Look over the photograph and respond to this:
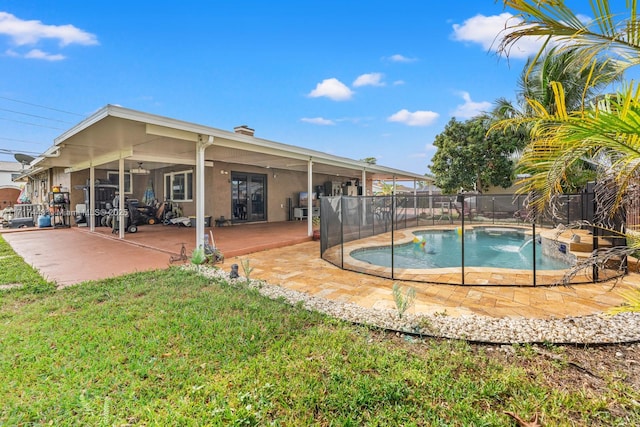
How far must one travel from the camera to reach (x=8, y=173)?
1182 inches

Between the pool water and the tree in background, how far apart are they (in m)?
5.47

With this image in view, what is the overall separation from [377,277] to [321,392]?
3.32 m

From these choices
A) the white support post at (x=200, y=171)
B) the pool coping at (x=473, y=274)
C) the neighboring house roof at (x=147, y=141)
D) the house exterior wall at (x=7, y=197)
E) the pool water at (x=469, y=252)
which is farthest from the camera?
the house exterior wall at (x=7, y=197)

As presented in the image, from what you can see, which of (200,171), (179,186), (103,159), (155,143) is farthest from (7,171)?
(200,171)

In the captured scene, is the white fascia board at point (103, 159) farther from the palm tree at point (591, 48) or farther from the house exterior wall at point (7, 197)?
the house exterior wall at point (7, 197)

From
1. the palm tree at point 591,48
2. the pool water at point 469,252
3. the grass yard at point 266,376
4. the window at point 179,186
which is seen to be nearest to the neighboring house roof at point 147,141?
the window at point 179,186

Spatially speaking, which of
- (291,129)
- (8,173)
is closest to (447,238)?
(291,129)

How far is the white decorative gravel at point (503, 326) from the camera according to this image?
2771mm

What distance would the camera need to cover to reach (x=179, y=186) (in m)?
12.6

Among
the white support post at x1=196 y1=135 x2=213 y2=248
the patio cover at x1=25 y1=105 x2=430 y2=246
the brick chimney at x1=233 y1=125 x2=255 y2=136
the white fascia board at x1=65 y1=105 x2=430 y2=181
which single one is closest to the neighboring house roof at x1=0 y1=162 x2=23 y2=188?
the patio cover at x1=25 y1=105 x2=430 y2=246

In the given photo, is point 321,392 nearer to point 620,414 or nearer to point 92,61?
point 620,414

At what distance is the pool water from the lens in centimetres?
687

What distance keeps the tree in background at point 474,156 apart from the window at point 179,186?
41.1 ft

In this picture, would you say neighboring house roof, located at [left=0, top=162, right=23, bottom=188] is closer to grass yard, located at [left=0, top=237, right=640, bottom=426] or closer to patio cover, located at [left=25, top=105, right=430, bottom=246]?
patio cover, located at [left=25, top=105, right=430, bottom=246]
